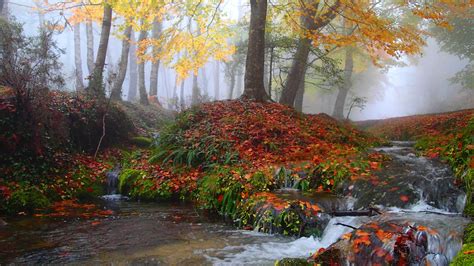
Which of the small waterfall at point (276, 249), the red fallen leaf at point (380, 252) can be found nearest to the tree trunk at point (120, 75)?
the small waterfall at point (276, 249)

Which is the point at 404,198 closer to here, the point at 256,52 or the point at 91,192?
the point at 91,192

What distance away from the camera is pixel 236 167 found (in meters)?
8.25

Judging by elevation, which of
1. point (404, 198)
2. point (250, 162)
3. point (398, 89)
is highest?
point (398, 89)

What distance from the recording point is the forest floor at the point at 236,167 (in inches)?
256

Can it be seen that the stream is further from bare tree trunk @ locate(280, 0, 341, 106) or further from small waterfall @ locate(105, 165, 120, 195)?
bare tree trunk @ locate(280, 0, 341, 106)

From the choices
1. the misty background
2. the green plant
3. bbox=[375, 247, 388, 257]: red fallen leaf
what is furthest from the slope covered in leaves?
the misty background

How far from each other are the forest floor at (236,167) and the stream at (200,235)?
0.31 meters

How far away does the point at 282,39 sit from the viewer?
13.8 meters

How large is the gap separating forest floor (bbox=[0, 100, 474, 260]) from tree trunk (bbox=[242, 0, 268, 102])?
617mm

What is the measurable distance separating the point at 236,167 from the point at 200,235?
107 inches

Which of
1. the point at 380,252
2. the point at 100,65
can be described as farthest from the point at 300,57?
the point at 380,252

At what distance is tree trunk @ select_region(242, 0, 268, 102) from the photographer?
39.3 ft

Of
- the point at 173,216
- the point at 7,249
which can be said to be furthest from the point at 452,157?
the point at 7,249

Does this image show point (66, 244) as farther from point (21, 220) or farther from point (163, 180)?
point (163, 180)
